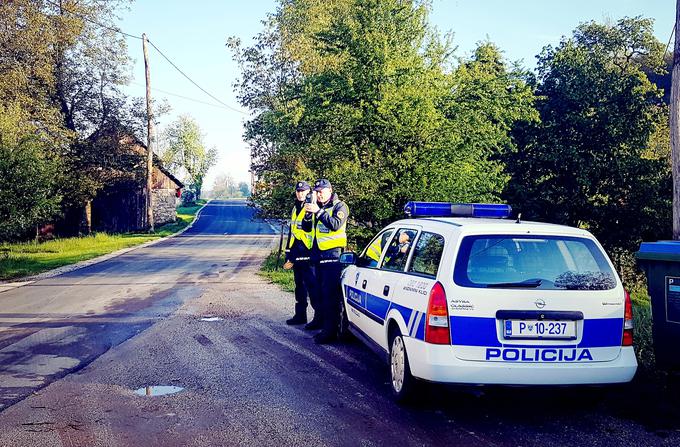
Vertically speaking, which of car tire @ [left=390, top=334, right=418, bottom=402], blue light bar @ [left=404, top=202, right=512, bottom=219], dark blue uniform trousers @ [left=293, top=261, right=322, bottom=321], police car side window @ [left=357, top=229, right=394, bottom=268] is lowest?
car tire @ [left=390, top=334, right=418, bottom=402]

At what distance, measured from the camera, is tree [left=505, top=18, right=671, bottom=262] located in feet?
74.4

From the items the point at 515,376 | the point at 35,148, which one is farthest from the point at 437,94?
the point at 35,148

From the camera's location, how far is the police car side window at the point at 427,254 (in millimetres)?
5090

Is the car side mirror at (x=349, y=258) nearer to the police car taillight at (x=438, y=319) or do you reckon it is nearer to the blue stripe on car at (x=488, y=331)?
the blue stripe on car at (x=488, y=331)

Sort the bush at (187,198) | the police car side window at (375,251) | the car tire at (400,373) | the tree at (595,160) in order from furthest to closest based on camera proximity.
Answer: the bush at (187,198), the tree at (595,160), the police car side window at (375,251), the car tire at (400,373)

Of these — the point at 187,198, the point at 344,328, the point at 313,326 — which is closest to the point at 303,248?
the point at 313,326

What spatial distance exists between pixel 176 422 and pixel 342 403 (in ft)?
4.52

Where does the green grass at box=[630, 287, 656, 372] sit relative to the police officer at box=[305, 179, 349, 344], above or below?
below

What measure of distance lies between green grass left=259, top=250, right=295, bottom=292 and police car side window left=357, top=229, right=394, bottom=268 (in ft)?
21.7

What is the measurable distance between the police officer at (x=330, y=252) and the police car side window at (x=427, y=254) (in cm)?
237

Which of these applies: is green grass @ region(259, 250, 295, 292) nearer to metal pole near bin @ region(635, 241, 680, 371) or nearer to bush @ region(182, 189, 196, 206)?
metal pole near bin @ region(635, 241, 680, 371)

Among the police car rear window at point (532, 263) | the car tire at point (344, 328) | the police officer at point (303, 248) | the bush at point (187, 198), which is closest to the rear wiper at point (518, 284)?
the police car rear window at point (532, 263)

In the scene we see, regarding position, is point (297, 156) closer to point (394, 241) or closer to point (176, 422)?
point (394, 241)

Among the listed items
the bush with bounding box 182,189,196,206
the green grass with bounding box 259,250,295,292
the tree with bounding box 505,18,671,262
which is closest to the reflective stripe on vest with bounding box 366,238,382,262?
the green grass with bounding box 259,250,295,292
